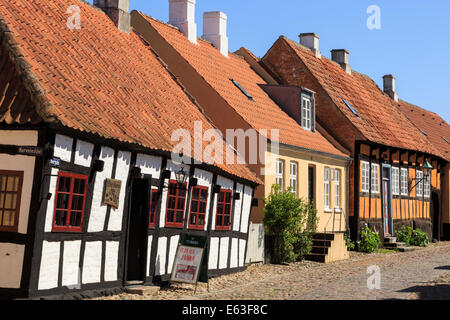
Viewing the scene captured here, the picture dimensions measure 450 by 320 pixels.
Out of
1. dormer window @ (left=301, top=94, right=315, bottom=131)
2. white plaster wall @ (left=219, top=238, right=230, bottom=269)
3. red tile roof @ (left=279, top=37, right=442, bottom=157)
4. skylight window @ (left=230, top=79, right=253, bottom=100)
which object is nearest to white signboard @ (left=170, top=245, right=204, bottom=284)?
white plaster wall @ (left=219, top=238, right=230, bottom=269)

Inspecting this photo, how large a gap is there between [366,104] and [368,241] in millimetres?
7432

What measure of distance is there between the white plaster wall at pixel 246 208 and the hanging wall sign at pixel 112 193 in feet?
19.8

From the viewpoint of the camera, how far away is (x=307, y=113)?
80.6 ft

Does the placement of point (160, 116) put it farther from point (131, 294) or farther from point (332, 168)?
point (332, 168)

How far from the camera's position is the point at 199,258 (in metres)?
13.5

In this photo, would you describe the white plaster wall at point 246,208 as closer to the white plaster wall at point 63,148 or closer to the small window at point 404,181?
the white plaster wall at point 63,148

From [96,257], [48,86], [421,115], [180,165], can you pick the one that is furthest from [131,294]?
[421,115]

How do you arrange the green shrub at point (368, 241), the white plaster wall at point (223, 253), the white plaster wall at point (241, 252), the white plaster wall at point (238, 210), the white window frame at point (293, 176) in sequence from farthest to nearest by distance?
the green shrub at point (368, 241) < the white window frame at point (293, 176) < the white plaster wall at point (241, 252) < the white plaster wall at point (238, 210) < the white plaster wall at point (223, 253)

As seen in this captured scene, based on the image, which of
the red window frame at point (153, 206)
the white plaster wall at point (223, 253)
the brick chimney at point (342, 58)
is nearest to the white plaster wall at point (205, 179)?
the white plaster wall at point (223, 253)

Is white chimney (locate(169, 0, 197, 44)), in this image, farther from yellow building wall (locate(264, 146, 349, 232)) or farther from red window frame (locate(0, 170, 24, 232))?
red window frame (locate(0, 170, 24, 232))

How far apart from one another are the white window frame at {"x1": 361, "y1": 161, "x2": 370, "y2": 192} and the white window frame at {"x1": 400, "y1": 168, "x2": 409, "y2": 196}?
402 cm

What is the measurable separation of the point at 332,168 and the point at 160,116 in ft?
35.6

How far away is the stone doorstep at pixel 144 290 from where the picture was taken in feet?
41.0

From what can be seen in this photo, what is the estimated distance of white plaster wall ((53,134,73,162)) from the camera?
419 inches
